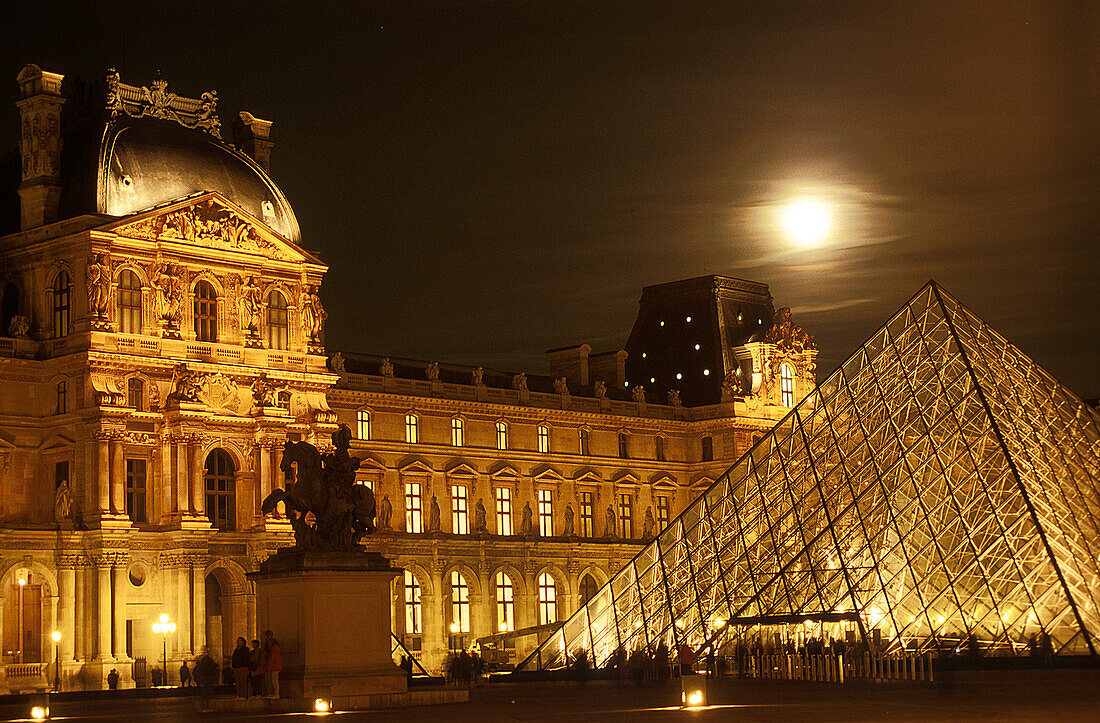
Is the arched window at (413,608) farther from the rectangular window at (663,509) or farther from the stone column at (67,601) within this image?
the stone column at (67,601)

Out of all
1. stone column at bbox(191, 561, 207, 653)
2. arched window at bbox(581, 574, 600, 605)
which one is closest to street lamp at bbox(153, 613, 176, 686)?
stone column at bbox(191, 561, 207, 653)

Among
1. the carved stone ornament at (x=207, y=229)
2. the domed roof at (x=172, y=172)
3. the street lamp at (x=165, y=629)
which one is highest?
the domed roof at (x=172, y=172)

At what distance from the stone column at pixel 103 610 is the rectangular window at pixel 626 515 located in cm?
2377

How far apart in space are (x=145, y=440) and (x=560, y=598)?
61.8 ft

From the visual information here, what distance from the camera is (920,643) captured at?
104ft

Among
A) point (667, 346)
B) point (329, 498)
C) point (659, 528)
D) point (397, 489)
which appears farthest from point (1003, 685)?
point (667, 346)

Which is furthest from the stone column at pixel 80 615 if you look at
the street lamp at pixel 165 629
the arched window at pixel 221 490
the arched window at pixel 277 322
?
the arched window at pixel 277 322

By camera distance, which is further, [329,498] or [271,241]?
[271,241]

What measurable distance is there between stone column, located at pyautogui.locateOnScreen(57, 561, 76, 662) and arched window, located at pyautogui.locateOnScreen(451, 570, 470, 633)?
1498cm

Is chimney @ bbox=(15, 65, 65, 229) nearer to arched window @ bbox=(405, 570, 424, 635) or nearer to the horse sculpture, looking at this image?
arched window @ bbox=(405, 570, 424, 635)

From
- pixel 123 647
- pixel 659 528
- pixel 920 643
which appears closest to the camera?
pixel 920 643

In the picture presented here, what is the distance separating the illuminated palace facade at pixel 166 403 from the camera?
45062mm

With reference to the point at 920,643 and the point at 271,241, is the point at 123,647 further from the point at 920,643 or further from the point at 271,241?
the point at 920,643

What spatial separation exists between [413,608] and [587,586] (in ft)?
28.6
